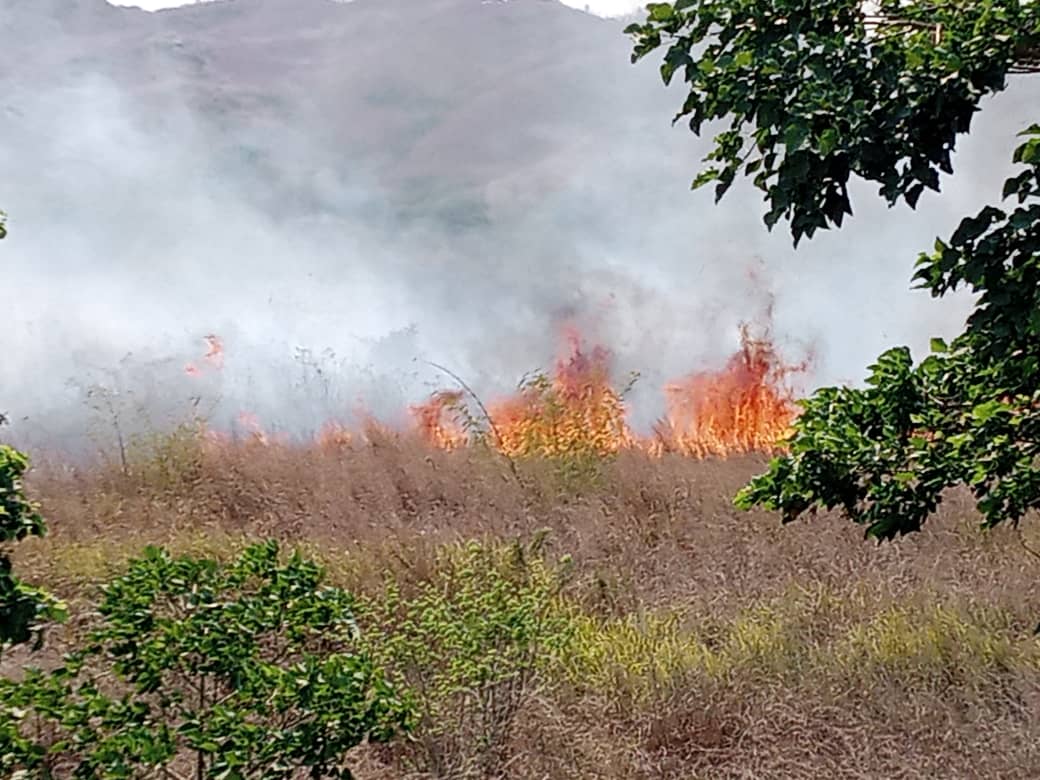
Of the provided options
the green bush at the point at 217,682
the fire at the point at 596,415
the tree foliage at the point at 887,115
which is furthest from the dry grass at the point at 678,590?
the tree foliage at the point at 887,115

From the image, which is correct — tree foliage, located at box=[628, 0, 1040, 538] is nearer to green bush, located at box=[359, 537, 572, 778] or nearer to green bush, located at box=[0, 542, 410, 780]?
green bush, located at box=[0, 542, 410, 780]

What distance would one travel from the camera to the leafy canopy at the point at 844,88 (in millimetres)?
1104

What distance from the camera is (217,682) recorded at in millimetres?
→ 1840

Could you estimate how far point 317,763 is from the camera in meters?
1.59

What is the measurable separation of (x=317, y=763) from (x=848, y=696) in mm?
1709

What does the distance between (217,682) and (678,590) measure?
205 centimetres

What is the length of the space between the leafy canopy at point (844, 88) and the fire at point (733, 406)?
4.70m

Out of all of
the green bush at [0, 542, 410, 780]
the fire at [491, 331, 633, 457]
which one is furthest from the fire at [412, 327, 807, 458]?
the green bush at [0, 542, 410, 780]

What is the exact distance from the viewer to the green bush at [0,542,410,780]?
1505 millimetres

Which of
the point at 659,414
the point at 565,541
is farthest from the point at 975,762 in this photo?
the point at 659,414

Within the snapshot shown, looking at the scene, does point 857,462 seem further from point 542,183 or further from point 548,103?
point 548,103

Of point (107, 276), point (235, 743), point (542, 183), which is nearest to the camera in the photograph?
point (235, 743)

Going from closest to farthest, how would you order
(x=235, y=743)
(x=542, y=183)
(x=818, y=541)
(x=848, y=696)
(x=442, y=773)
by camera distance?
(x=235, y=743)
(x=442, y=773)
(x=848, y=696)
(x=818, y=541)
(x=542, y=183)

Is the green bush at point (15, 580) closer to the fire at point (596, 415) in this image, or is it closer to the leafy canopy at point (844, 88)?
the leafy canopy at point (844, 88)
